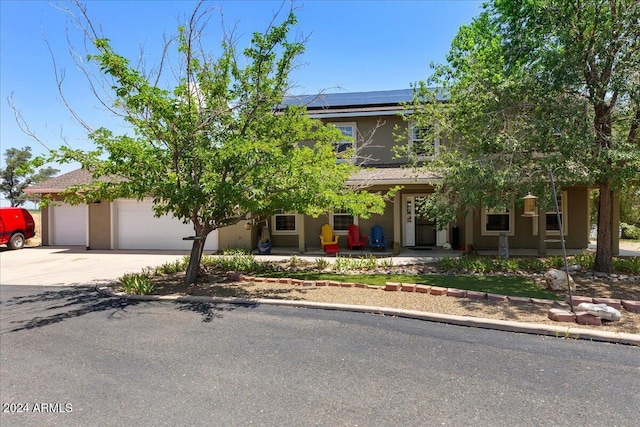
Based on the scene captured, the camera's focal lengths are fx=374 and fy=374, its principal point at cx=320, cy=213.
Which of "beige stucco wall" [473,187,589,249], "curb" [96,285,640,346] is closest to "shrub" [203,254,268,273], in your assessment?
"curb" [96,285,640,346]

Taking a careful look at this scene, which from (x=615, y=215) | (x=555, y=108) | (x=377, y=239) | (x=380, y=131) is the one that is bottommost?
(x=377, y=239)

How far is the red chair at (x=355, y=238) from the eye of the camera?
14773 millimetres

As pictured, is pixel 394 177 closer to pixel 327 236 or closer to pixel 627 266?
pixel 327 236

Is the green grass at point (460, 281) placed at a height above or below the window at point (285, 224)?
below

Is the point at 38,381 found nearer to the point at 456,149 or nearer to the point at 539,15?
the point at 456,149

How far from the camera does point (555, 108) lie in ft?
26.6

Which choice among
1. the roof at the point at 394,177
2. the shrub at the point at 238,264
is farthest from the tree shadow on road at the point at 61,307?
the roof at the point at 394,177

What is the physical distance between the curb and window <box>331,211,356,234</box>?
8.73 m

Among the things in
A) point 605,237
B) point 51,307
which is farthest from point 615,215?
point 51,307

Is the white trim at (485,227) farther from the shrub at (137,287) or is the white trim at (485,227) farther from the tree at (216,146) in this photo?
the shrub at (137,287)

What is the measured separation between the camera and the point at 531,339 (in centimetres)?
512

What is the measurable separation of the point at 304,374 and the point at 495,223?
519 inches

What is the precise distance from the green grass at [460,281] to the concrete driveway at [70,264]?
509 cm

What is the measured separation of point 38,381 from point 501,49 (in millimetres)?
11263
